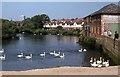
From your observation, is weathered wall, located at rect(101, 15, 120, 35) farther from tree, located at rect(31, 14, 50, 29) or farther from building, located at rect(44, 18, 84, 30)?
tree, located at rect(31, 14, 50, 29)

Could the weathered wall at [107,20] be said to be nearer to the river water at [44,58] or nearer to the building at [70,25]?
the river water at [44,58]

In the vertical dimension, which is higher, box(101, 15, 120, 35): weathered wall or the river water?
box(101, 15, 120, 35): weathered wall

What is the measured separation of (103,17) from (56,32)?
71.6 metres

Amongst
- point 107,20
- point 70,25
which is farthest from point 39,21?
point 107,20

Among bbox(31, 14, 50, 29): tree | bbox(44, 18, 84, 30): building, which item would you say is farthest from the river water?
bbox(31, 14, 50, 29): tree

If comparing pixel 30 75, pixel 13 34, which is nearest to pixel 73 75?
pixel 30 75

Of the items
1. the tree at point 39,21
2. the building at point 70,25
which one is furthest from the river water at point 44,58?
the tree at point 39,21

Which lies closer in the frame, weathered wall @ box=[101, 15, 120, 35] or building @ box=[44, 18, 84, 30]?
weathered wall @ box=[101, 15, 120, 35]

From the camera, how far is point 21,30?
404 ft

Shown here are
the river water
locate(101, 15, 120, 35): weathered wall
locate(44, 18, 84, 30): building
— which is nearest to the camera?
the river water

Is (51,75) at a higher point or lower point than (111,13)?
lower

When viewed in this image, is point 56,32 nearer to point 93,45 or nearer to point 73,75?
point 93,45

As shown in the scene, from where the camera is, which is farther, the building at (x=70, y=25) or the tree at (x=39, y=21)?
the tree at (x=39, y=21)

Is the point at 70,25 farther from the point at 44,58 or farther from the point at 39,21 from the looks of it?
the point at 44,58
